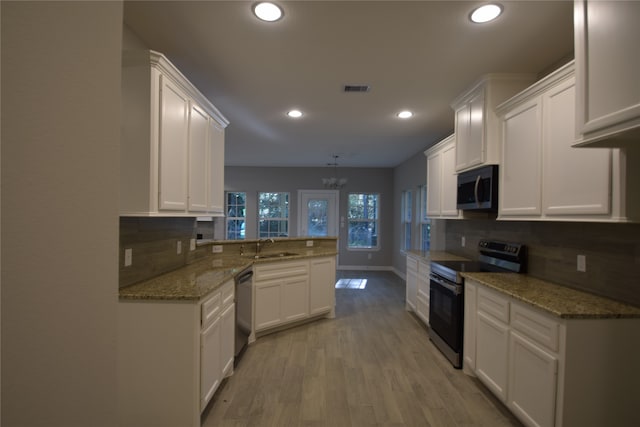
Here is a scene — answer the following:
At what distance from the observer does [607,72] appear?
1285mm

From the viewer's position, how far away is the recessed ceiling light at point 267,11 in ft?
6.04

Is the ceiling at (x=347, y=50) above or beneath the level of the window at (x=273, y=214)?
above

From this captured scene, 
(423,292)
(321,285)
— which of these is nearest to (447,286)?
(423,292)

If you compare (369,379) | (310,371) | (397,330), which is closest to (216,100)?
(310,371)

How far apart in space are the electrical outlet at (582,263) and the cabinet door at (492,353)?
0.66m

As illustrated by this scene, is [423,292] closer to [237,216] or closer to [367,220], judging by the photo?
[367,220]

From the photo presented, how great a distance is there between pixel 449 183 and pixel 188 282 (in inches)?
123

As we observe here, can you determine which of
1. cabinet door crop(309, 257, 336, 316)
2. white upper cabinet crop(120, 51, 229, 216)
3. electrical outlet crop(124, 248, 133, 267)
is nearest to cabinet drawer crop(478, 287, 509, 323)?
cabinet door crop(309, 257, 336, 316)

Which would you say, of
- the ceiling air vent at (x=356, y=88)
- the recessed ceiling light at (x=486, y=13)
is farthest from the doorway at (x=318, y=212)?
the recessed ceiling light at (x=486, y=13)

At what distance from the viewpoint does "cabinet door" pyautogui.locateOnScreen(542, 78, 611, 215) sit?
1.74m

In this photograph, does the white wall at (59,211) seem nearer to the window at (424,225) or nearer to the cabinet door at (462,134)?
the cabinet door at (462,134)

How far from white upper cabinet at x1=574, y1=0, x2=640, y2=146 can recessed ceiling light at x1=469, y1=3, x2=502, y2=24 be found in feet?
1.58

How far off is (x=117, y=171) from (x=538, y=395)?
7.90ft

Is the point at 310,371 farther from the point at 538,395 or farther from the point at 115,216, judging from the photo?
the point at 115,216
